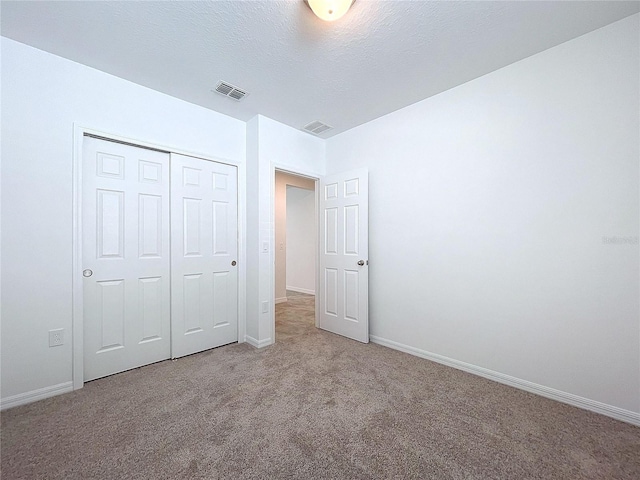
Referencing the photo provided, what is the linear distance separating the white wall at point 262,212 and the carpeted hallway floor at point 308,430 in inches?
27.8

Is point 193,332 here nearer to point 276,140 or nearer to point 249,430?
point 249,430

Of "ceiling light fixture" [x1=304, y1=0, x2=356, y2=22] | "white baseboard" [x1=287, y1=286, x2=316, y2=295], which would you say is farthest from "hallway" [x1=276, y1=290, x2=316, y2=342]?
"ceiling light fixture" [x1=304, y1=0, x2=356, y2=22]

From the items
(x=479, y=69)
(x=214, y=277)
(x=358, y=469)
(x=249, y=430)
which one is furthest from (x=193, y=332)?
(x=479, y=69)

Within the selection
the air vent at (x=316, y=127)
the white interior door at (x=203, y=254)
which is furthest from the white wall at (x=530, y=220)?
the white interior door at (x=203, y=254)

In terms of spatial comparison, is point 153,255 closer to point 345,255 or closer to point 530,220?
point 345,255

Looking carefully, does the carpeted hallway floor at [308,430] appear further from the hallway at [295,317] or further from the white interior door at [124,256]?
the hallway at [295,317]

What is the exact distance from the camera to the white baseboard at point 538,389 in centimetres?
184

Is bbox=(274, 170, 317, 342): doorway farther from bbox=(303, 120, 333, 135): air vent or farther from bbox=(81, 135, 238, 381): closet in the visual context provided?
bbox=(81, 135, 238, 381): closet

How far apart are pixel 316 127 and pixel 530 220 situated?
246 cm

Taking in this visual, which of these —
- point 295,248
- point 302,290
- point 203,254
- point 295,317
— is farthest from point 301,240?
point 203,254

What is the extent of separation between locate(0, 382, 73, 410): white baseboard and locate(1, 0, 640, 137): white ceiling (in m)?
2.54

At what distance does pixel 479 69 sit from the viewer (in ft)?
7.72

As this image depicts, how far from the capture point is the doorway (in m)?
5.06

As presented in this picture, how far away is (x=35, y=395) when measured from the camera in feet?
6.71
